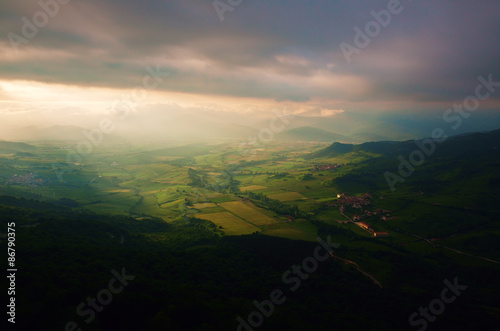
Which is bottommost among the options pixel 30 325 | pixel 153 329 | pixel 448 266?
pixel 448 266

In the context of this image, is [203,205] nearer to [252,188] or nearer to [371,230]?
[252,188]

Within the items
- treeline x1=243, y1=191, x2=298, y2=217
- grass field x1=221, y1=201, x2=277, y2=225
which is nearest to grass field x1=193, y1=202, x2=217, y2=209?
grass field x1=221, y1=201, x2=277, y2=225

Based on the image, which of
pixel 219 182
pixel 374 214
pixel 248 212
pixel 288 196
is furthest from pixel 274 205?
pixel 219 182

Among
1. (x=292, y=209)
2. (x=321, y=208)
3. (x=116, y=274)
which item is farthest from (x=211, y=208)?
(x=116, y=274)

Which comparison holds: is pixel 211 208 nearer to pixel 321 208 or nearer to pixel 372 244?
pixel 321 208

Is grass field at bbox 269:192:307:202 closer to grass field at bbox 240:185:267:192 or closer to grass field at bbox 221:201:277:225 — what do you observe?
grass field at bbox 240:185:267:192

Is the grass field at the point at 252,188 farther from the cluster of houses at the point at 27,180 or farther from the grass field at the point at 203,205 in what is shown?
the cluster of houses at the point at 27,180
